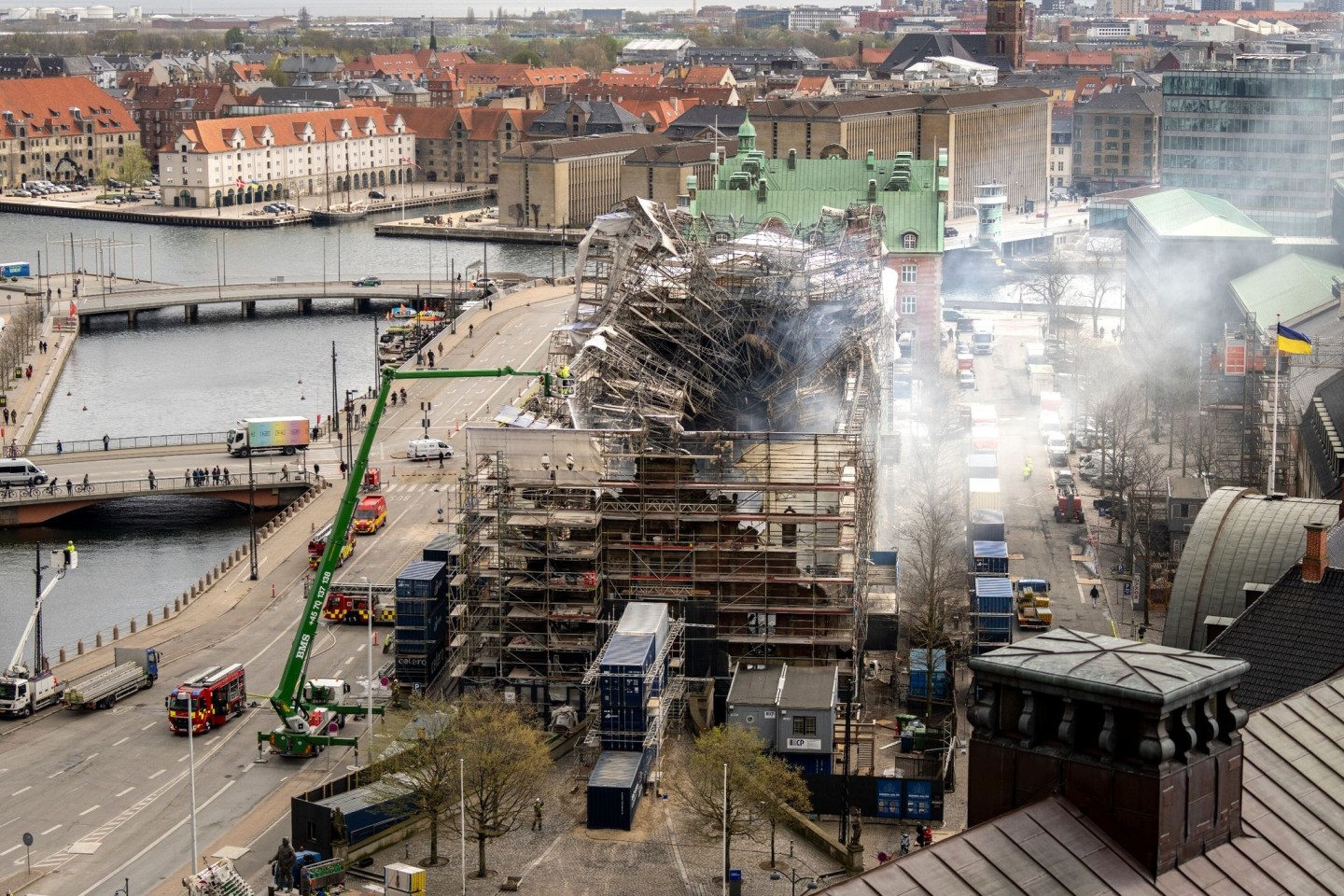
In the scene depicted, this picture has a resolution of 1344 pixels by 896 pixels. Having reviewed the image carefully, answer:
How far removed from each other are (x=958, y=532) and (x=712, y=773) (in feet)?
87.6

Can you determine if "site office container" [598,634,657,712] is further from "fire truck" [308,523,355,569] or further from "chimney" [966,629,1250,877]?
"chimney" [966,629,1250,877]

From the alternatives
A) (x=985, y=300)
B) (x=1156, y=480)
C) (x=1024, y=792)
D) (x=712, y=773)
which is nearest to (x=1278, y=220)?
(x=985, y=300)

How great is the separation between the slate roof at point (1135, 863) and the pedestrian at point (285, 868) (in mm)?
29283

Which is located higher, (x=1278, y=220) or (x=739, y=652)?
(x=1278, y=220)

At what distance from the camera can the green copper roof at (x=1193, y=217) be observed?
112 metres

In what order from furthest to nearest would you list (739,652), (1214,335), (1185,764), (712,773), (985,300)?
(985,300) < (1214,335) < (739,652) < (712,773) < (1185,764)

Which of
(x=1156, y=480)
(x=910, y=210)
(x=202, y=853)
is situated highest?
(x=910, y=210)

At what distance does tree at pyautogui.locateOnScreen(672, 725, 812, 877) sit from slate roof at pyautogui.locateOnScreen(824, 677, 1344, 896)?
2695 centimetres

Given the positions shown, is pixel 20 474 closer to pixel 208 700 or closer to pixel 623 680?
pixel 208 700

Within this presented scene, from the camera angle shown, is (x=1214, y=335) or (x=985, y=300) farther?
(x=985, y=300)

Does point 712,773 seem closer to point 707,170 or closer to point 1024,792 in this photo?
point 1024,792

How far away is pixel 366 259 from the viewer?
180 meters

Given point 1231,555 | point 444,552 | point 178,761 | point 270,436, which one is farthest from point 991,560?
point 270,436

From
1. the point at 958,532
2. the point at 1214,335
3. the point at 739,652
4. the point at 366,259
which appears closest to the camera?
the point at 739,652
